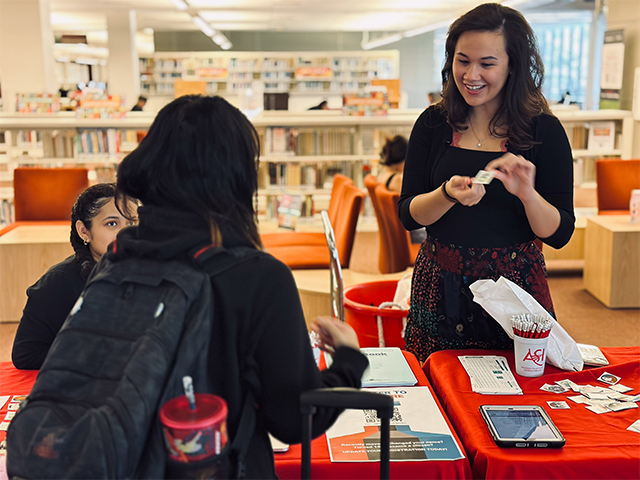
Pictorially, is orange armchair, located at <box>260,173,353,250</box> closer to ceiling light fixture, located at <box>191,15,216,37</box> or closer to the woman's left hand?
the woman's left hand

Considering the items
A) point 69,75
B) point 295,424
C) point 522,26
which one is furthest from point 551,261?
point 69,75

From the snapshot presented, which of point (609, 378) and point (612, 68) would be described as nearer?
point (609, 378)

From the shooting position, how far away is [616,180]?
511 centimetres

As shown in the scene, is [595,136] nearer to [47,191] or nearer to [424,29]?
[47,191]

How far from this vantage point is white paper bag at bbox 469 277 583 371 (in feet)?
5.35

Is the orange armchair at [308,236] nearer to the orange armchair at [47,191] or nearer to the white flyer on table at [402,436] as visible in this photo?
the orange armchair at [47,191]

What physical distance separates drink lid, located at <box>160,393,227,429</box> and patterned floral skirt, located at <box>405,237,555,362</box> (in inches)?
→ 41.5

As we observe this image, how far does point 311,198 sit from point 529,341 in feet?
17.4

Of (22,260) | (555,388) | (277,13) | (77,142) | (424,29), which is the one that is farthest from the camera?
(424,29)

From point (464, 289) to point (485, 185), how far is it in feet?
1.02

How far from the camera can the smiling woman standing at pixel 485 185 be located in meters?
1.69

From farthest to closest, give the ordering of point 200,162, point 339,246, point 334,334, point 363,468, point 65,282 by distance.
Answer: point 339,246 < point 65,282 < point 363,468 < point 334,334 < point 200,162

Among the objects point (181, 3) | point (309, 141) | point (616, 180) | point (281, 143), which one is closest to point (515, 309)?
point (616, 180)

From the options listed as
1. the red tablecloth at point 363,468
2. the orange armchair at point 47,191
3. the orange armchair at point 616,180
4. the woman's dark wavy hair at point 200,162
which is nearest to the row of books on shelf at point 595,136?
the orange armchair at point 616,180
